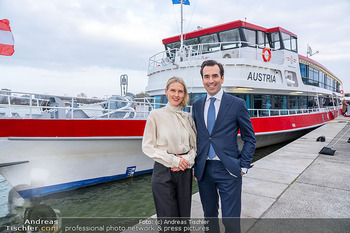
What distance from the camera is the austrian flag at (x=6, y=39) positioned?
5.42 meters

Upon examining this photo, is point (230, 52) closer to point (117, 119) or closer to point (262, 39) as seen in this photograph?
point (262, 39)

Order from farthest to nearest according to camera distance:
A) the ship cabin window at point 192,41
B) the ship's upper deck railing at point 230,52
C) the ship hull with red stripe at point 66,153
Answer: the ship cabin window at point 192,41
the ship's upper deck railing at point 230,52
the ship hull with red stripe at point 66,153

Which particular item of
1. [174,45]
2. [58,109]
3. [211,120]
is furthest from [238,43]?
[211,120]

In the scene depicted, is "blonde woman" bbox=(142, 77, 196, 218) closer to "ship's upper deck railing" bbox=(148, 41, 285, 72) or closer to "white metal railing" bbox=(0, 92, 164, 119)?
"white metal railing" bbox=(0, 92, 164, 119)

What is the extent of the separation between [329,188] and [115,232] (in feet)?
12.4

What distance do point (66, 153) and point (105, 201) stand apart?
1402mm

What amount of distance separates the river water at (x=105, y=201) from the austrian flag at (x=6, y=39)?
3577 mm

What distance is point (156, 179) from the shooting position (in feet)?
6.52

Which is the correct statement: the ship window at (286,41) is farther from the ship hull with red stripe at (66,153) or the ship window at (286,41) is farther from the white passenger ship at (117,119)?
the ship hull with red stripe at (66,153)

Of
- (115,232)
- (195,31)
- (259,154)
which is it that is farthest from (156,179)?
(195,31)

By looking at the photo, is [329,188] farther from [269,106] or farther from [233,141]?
[269,106]

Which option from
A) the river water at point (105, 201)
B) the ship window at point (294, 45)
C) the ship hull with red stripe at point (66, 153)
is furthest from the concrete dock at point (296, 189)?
the ship window at point (294, 45)

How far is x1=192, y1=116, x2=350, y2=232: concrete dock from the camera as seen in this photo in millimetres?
3055

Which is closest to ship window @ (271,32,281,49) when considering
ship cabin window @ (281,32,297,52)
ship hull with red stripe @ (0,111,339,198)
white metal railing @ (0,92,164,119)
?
ship cabin window @ (281,32,297,52)
